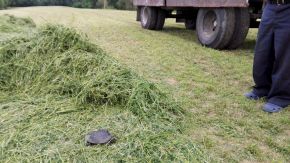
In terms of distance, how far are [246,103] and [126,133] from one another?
154 centimetres

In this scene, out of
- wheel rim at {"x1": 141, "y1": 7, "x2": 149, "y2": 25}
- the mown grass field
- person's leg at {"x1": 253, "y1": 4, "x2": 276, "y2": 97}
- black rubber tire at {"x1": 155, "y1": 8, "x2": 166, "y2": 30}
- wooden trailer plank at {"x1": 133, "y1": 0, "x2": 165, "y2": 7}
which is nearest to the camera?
the mown grass field

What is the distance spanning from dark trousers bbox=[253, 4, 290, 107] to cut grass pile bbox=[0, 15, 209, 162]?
1.10 metres

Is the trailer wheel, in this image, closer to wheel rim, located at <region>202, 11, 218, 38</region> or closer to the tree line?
wheel rim, located at <region>202, 11, 218, 38</region>

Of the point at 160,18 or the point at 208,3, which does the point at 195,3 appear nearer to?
the point at 208,3

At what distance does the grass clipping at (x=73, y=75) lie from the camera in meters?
3.26

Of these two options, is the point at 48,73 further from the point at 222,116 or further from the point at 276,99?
the point at 276,99

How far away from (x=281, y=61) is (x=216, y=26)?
3.15 meters

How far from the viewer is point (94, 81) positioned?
3387 mm

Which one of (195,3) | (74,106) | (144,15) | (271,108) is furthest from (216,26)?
(144,15)

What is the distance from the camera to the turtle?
2596mm

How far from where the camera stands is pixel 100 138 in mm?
2633

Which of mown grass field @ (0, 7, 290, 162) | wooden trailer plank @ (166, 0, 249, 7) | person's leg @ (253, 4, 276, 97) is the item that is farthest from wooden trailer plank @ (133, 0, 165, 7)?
person's leg @ (253, 4, 276, 97)

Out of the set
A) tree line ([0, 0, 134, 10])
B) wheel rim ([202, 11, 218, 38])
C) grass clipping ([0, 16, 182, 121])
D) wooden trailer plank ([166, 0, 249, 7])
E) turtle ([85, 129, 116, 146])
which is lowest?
turtle ([85, 129, 116, 146])

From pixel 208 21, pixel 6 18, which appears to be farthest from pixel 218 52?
pixel 6 18
